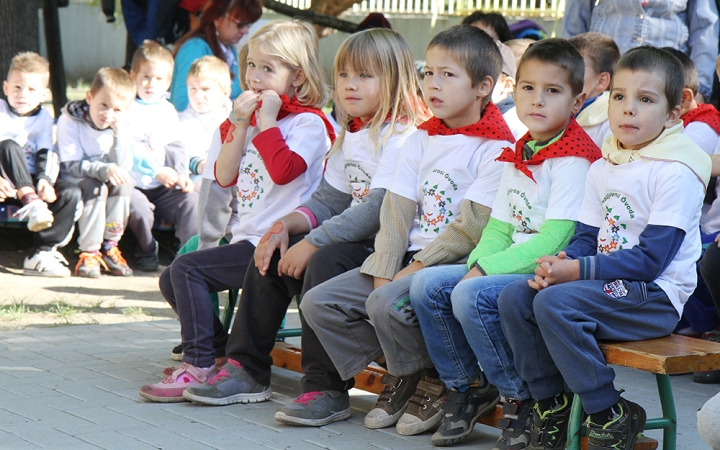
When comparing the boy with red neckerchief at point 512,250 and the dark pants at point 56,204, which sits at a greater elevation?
the boy with red neckerchief at point 512,250

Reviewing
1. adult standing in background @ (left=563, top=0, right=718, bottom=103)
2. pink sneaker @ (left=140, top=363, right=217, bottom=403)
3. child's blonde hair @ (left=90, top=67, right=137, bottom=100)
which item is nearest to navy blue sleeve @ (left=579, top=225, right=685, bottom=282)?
pink sneaker @ (left=140, top=363, right=217, bottom=403)

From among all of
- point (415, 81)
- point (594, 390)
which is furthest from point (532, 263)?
point (415, 81)

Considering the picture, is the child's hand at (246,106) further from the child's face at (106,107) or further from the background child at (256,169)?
the child's face at (106,107)

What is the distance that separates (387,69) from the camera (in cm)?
395

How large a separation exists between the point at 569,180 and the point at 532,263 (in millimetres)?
308

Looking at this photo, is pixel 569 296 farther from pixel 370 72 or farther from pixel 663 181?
pixel 370 72

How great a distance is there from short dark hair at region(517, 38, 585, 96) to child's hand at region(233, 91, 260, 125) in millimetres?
1265

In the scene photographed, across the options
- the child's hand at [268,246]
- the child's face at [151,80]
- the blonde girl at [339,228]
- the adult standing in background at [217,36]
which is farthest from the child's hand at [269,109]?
the adult standing in background at [217,36]

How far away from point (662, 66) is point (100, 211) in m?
4.65

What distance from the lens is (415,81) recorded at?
4059 mm

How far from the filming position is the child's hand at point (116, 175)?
267 inches

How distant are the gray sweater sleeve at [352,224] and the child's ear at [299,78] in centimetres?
76

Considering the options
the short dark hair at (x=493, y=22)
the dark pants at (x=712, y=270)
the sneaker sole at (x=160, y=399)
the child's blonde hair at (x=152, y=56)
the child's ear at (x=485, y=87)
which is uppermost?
the short dark hair at (x=493, y=22)

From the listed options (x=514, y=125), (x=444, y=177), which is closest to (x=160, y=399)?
(x=444, y=177)
